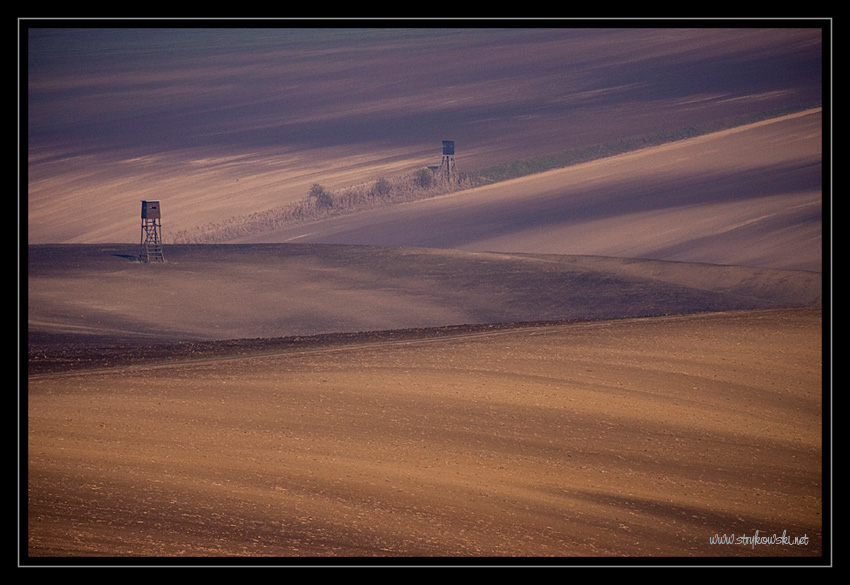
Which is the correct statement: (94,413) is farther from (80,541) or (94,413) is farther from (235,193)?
(235,193)

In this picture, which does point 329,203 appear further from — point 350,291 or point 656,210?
point 656,210

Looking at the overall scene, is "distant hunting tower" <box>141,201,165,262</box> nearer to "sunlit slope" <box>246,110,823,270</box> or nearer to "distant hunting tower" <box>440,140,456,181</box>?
"sunlit slope" <box>246,110,823,270</box>

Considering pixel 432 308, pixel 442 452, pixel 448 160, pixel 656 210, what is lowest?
pixel 442 452

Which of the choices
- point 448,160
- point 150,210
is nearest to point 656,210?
point 448,160

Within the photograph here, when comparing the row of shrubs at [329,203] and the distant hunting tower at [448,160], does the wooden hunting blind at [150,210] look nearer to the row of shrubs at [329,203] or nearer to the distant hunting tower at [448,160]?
the row of shrubs at [329,203]

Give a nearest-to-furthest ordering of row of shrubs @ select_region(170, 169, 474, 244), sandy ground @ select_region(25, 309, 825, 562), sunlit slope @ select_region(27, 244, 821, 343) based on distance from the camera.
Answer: sandy ground @ select_region(25, 309, 825, 562) → sunlit slope @ select_region(27, 244, 821, 343) → row of shrubs @ select_region(170, 169, 474, 244)

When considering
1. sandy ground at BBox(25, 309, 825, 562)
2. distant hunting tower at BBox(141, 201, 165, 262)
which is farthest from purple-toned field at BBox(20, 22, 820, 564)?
distant hunting tower at BBox(141, 201, 165, 262)

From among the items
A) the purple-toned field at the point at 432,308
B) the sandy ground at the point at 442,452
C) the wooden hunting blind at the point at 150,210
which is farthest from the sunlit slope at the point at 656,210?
the sandy ground at the point at 442,452
